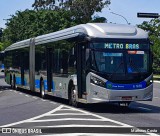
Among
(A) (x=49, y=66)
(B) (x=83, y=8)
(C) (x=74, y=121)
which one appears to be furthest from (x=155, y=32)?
(C) (x=74, y=121)

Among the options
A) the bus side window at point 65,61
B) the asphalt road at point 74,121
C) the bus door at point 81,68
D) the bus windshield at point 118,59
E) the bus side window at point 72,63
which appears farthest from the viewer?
the bus side window at point 65,61

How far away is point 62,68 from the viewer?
2097 centimetres

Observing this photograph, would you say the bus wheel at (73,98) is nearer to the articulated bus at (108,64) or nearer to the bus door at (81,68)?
the articulated bus at (108,64)

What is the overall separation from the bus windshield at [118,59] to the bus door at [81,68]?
697mm

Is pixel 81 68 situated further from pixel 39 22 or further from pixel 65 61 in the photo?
pixel 39 22

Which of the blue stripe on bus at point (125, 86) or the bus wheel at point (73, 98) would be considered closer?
the blue stripe on bus at point (125, 86)

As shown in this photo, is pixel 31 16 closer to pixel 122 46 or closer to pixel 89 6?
pixel 89 6

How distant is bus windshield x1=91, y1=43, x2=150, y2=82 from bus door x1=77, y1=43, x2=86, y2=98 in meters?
0.70

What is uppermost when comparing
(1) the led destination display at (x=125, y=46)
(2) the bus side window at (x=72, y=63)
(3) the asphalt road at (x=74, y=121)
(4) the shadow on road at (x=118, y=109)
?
(1) the led destination display at (x=125, y=46)

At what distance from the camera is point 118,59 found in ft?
57.6

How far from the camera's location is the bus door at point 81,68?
712 inches

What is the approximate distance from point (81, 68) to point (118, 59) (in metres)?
Result: 1.54

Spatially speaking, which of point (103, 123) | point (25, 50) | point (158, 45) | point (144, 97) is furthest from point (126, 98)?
point (158, 45)

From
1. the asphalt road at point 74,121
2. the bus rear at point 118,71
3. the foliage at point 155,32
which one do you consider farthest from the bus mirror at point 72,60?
the foliage at point 155,32
